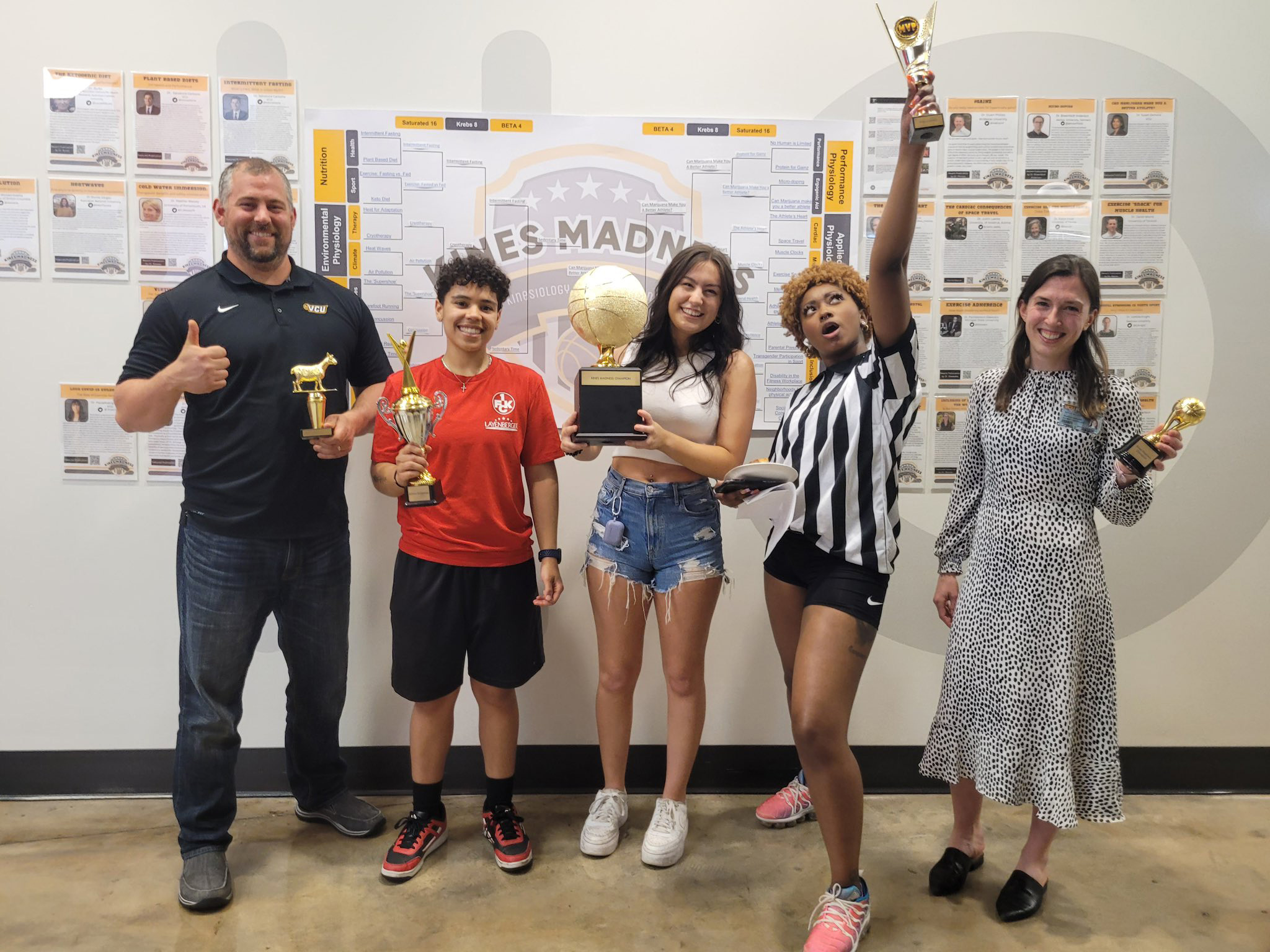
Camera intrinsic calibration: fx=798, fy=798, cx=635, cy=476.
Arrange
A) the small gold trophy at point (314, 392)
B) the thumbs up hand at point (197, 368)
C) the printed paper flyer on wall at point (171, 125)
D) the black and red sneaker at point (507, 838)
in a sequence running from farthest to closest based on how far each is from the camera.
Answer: the printed paper flyer on wall at point (171, 125) < the black and red sneaker at point (507, 838) < the small gold trophy at point (314, 392) < the thumbs up hand at point (197, 368)

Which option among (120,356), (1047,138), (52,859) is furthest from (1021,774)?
(120,356)

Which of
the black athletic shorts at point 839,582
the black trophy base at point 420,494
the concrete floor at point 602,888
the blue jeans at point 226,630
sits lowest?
the concrete floor at point 602,888

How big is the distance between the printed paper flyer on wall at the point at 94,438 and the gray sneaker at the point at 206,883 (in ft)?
4.57

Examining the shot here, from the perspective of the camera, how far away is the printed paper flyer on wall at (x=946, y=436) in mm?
3059

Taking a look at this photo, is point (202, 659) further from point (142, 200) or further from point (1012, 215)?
point (1012, 215)

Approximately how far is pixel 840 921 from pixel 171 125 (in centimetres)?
334

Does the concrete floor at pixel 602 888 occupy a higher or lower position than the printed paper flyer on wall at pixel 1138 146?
lower

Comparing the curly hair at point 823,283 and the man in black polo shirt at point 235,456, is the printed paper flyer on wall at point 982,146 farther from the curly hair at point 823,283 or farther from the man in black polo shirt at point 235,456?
the man in black polo shirt at point 235,456

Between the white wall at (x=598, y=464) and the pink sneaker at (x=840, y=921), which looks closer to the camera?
the pink sneaker at (x=840, y=921)

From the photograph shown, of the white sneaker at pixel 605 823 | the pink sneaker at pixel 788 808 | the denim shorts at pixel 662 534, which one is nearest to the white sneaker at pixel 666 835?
the white sneaker at pixel 605 823

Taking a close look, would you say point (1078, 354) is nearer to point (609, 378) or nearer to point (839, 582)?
point (839, 582)

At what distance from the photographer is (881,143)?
9.59 feet

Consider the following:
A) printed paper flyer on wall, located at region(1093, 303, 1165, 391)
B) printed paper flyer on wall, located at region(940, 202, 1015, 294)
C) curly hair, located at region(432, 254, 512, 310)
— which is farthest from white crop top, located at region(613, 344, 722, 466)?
printed paper flyer on wall, located at region(1093, 303, 1165, 391)

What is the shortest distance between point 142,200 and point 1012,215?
3.18m
